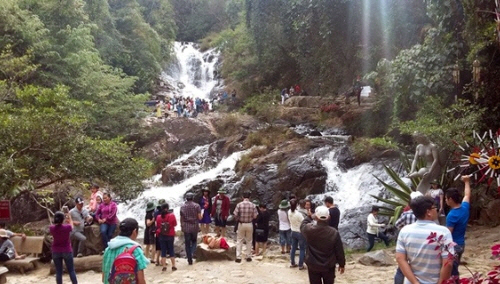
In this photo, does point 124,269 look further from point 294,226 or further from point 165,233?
point 294,226

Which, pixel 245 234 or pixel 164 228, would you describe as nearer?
→ pixel 164 228

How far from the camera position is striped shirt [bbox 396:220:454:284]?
10.6 ft

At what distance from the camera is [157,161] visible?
21.6 meters

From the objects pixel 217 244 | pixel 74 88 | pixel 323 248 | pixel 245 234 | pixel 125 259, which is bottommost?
pixel 217 244

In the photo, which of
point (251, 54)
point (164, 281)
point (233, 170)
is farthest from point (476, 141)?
point (251, 54)

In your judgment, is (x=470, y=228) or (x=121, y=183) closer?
(x=470, y=228)

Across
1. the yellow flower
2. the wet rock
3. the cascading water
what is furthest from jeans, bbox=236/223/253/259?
the cascading water

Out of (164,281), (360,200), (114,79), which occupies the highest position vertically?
(114,79)

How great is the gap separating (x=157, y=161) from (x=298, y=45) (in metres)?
9.56

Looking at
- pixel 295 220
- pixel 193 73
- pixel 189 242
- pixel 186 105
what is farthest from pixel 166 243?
pixel 193 73

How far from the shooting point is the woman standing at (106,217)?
8.91m

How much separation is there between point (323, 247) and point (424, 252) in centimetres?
160

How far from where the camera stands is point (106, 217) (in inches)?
351

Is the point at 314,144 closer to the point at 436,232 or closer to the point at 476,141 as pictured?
the point at 476,141
